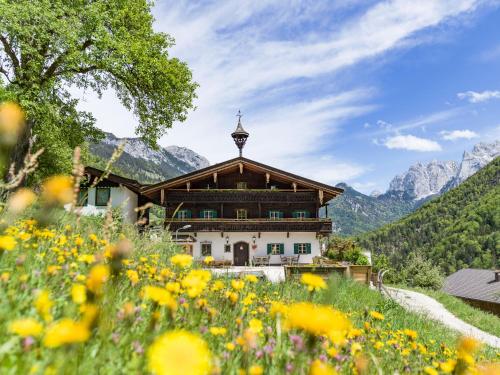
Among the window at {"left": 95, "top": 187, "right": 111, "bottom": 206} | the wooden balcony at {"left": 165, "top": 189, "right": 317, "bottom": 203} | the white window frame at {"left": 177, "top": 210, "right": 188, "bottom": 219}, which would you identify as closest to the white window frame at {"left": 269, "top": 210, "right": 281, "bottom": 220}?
the wooden balcony at {"left": 165, "top": 189, "right": 317, "bottom": 203}

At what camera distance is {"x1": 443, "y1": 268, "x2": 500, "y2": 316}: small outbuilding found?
2014 inches

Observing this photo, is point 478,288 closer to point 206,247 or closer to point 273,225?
point 273,225

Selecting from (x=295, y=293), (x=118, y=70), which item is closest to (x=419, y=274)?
(x=118, y=70)

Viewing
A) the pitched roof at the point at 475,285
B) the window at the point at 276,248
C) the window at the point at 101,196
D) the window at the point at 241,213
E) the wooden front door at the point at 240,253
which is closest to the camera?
the window at the point at 101,196

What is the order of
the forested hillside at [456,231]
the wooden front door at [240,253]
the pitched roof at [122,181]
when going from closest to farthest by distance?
the pitched roof at [122,181] → the wooden front door at [240,253] → the forested hillside at [456,231]

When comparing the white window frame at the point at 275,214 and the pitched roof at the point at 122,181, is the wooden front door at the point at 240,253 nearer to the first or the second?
the white window frame at the point at 275,214

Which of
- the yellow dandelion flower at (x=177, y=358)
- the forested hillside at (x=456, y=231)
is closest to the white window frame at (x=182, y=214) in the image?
the yellow dandelion flower at (x=177, y=358)

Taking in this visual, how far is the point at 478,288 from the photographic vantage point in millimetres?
58562

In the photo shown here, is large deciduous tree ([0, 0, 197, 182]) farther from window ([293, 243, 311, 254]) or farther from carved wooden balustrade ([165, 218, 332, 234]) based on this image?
window ([293, 243, 311, 254])

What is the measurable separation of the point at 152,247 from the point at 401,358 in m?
4.04

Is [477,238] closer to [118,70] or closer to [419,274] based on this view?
[419,274]

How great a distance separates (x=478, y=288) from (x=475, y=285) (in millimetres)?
2191

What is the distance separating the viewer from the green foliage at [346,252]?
23747mm

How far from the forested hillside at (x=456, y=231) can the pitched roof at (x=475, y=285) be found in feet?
203
